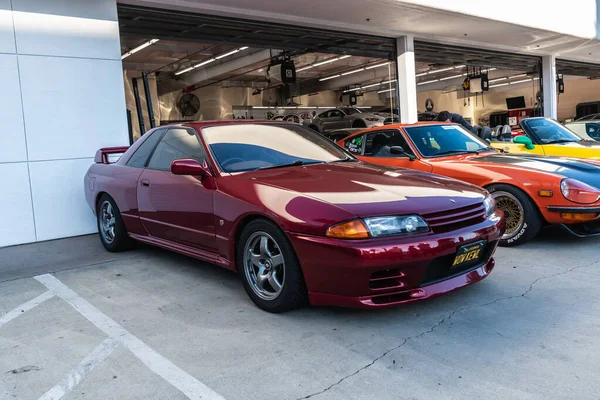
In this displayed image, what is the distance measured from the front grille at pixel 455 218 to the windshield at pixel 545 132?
14.4ft

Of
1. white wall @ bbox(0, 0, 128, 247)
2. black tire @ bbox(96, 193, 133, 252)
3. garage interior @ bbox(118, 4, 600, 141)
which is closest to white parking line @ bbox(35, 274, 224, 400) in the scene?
black tire @ bbox(96, 193, 133, 252)

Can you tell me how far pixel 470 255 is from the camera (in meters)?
3.28

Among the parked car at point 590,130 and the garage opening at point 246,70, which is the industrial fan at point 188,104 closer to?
the garage opening at point 246,70

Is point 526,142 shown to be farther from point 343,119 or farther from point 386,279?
point 343,119

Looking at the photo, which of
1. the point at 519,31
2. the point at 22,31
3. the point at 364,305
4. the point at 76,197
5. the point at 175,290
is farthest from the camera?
the point at 519,31

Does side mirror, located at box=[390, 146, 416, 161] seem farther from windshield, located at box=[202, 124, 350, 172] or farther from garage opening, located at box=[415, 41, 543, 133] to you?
garage opening, located at box=[415, 41, 543, 133]

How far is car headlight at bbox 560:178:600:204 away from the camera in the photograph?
4.59 metres

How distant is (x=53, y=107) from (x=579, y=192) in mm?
6174

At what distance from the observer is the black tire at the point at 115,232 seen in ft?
17.0

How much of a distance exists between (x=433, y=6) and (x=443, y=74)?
17066mm

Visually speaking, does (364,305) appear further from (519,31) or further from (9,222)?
(519,31)

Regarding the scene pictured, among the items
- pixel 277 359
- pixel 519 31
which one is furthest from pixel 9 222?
pixel 519 31

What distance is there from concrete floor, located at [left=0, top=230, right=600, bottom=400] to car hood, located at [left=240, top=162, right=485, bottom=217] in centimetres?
72

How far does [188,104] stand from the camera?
24.6m
